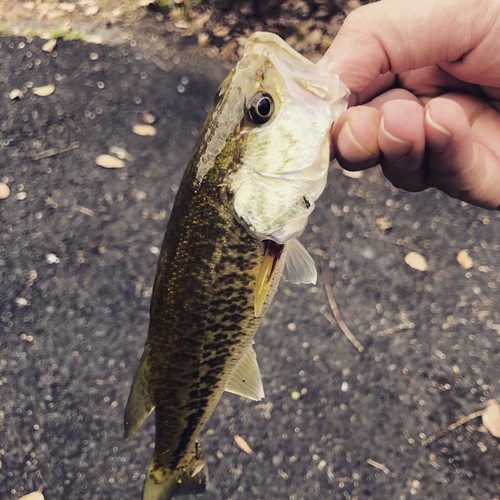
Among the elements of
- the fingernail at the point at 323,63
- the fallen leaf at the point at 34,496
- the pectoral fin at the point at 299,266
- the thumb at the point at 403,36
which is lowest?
the fallen leaf at the point at 34,496

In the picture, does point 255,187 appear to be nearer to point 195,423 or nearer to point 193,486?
point 195,423

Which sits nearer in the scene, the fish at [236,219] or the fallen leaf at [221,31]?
the fish at [236,219]

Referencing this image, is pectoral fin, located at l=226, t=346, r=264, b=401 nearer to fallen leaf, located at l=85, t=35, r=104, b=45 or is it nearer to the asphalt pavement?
the asphalt pavement

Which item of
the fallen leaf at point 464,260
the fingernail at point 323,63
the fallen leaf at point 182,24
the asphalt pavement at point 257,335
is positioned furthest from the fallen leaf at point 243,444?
the fallen leaf at point 182,24

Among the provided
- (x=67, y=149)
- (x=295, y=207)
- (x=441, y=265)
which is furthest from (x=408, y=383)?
(x=67, y=149)

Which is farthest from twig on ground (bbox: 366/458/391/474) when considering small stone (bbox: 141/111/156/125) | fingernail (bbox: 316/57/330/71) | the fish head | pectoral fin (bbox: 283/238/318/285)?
small stone (bbox: 141/111/156/125)

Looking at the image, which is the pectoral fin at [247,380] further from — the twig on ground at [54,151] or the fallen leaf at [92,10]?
the fallen leaf at [92,10]
